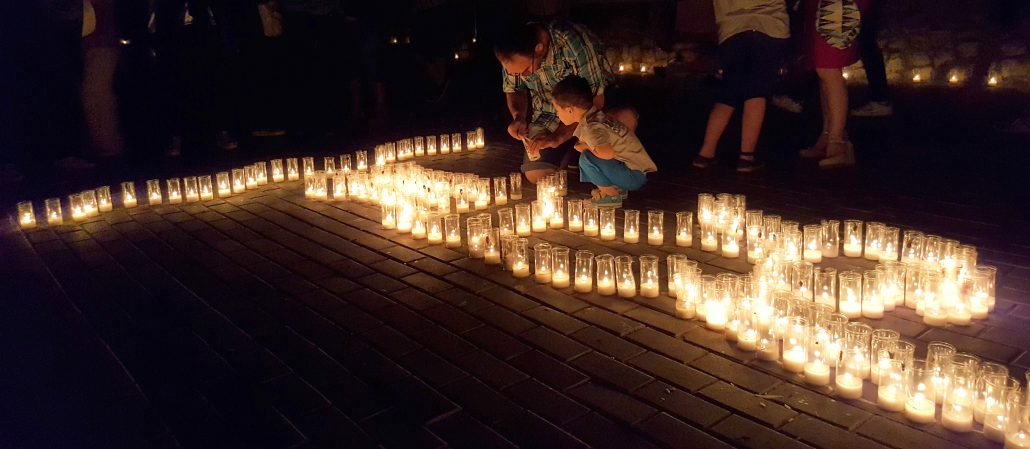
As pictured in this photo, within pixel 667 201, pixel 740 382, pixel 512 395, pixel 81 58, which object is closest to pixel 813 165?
pixel 667 201

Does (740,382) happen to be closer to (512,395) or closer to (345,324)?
(512,395)

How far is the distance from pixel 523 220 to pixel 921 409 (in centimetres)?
306

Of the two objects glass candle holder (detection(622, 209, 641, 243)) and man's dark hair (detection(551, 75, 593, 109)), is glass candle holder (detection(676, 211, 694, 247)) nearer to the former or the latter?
glass candle holder (detection(622, 209, 641, 243))

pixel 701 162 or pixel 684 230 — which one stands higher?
pixel 701 162

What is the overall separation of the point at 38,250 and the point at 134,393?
2.82m

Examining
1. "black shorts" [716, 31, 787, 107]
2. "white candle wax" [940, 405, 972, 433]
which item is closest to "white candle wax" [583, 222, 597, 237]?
"black shorts" [716, 31, 787, 107]

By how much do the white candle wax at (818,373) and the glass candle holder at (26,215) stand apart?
232 inches

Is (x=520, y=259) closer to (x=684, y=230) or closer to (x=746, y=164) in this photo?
(x=684, y=230)

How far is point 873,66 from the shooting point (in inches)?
358

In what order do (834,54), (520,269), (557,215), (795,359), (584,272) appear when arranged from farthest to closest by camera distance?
(834,54), (557,215), (520,269), (584,272), (795,359)

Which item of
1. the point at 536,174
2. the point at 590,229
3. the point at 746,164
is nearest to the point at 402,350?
the point at 590,229

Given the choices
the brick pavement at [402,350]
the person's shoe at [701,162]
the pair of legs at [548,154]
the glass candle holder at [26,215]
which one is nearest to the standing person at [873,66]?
the person's shoe at [701,162]

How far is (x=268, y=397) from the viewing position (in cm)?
345

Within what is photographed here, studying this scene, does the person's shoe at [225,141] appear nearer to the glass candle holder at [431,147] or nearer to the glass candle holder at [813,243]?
the glass candle holder at [431,147]
